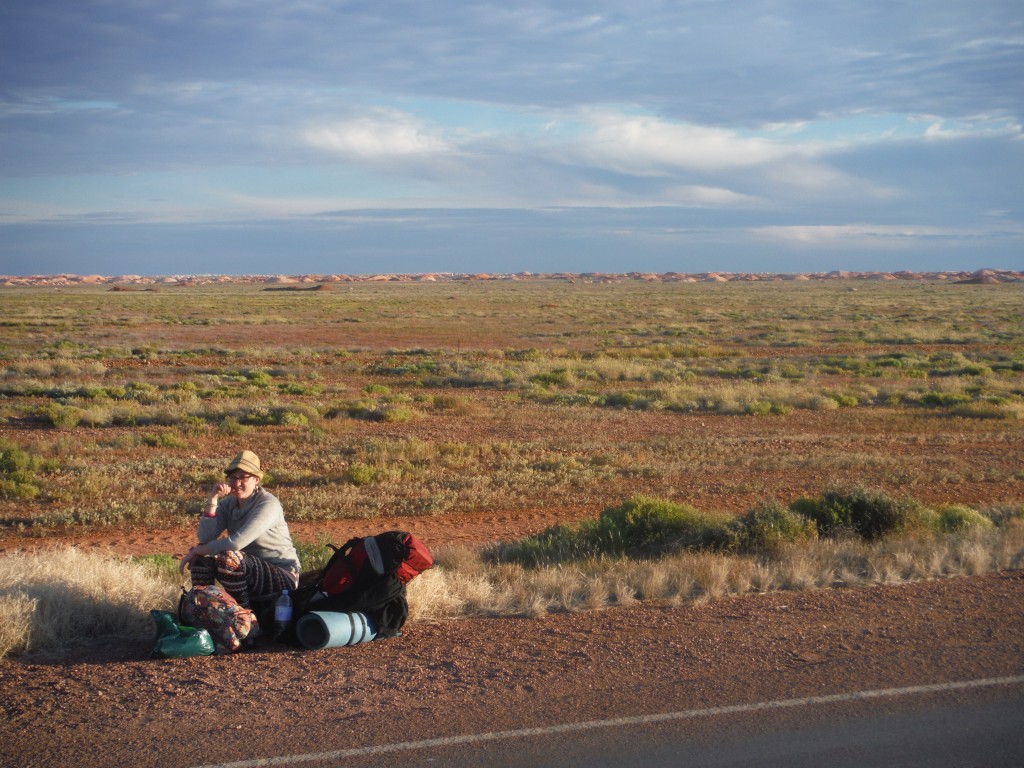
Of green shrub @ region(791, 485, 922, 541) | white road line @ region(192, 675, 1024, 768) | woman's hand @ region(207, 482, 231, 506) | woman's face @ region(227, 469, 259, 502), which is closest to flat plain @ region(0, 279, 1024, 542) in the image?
green shrub @ region(791, 485, 922, 541)

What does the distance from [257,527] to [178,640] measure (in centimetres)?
87

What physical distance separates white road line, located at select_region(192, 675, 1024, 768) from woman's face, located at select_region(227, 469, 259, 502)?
2.25 metres

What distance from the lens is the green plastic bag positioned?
5805 mm

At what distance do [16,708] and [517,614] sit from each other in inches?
135

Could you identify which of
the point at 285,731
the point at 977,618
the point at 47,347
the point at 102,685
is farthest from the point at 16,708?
the point at 47,347

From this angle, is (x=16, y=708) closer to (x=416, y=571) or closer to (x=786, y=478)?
(x=416, y=571)

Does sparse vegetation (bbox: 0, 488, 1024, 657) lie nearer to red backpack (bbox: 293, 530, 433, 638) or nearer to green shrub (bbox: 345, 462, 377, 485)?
red backpack (bbox: 293, 530, 433, 638)

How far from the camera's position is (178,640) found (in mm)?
5836

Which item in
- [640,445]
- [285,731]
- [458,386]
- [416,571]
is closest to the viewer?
[285,731]

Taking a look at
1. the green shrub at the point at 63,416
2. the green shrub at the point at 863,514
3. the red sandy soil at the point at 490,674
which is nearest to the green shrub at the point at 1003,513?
the green shrub at the point at 863,514

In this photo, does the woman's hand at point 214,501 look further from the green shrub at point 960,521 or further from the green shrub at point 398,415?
the green shrub at point 398,415

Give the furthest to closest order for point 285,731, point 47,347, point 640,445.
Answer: point 47,347 < point 640,445 < point 285,731

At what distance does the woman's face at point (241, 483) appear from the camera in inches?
246

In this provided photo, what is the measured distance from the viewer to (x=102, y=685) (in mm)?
5355
